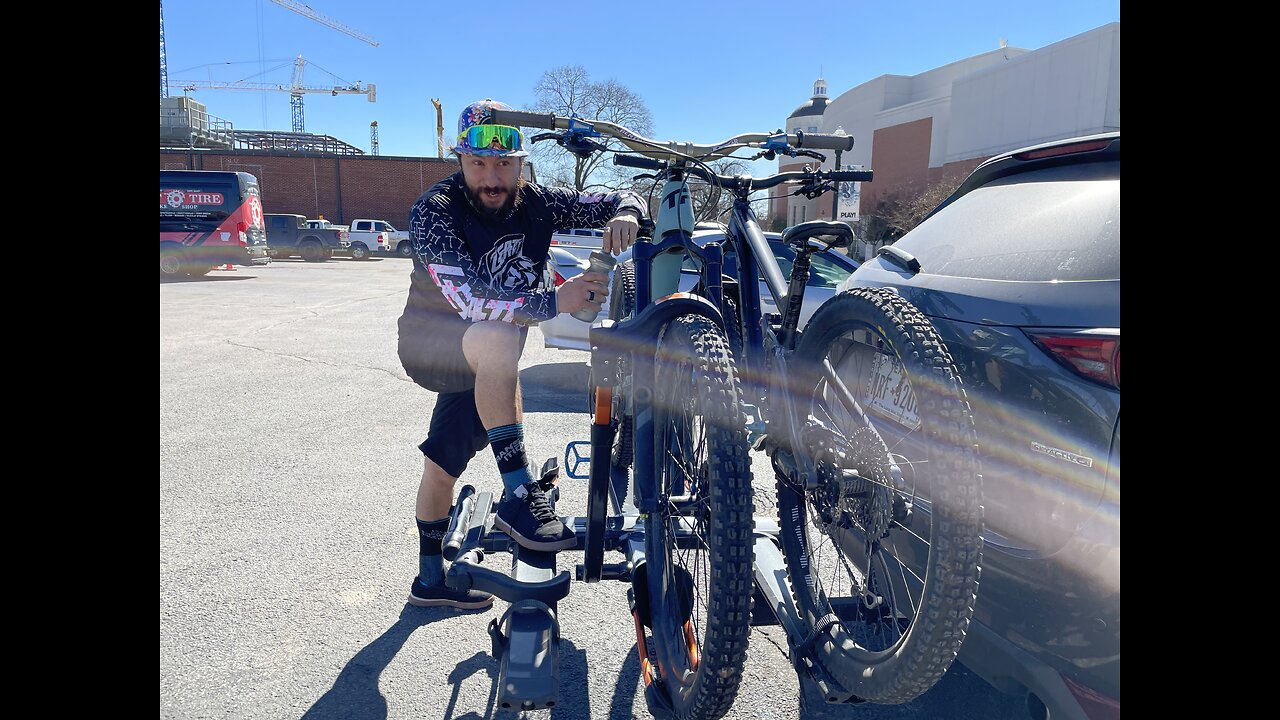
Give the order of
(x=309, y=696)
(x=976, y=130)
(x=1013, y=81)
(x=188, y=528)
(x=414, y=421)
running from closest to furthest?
(x=309, y=696) → (x=188, y=528) → (x=414, y=421) → (x=1013, y=81) → (x=976, y=130)

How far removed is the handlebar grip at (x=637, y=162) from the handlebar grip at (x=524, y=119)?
0.27 metres

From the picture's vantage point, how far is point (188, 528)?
3814mm

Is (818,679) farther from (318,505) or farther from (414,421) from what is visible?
(414,421)

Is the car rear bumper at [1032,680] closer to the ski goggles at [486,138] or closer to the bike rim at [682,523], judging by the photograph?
the bike rim at [682,523]

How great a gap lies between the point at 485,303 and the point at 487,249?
40cm

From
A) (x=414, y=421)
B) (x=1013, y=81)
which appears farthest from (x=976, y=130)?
(x=414, y=421)

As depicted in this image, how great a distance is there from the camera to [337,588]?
3.23 meters

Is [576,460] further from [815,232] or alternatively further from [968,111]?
[968,111]

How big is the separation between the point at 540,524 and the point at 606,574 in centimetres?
32

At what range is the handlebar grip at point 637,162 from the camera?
2.55 meters

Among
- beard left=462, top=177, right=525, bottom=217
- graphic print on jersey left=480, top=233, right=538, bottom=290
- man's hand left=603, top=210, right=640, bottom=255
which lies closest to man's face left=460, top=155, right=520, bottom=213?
beard left=462, top=177, right=525, bottom=217

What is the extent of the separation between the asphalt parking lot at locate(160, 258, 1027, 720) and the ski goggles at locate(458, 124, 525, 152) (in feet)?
6.61

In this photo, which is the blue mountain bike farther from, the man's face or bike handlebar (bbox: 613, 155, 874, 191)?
the man's face
